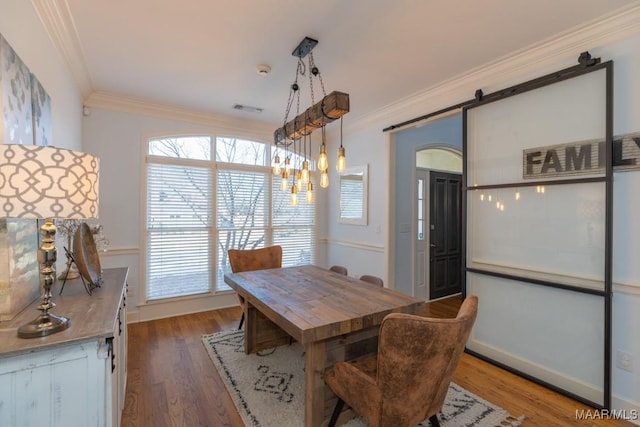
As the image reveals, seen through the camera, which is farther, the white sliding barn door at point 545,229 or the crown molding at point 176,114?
the crown molding at point 176,114

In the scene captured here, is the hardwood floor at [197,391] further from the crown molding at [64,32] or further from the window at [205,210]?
the crown molding at [64,32]

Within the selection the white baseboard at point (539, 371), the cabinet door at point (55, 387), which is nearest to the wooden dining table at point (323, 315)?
the cabinet door at point (55, 387)

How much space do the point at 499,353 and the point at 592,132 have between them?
6.58 ft

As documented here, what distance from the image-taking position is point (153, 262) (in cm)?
386

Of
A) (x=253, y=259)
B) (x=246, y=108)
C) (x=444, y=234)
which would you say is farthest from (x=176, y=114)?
(x=444, y=234)

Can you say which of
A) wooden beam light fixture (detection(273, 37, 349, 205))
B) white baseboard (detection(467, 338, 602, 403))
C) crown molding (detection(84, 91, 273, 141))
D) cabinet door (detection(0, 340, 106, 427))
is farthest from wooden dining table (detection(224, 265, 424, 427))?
crown molding (detection(84, 91, 273, 141))

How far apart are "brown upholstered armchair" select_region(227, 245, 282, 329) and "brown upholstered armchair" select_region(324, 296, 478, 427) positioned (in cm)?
207

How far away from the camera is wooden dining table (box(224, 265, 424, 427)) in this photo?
172 centimetres

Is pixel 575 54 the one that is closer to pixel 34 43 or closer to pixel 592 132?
pixel 592 132

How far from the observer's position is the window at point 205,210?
3.88 meters

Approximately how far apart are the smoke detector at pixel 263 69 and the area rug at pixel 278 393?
2.73 meters

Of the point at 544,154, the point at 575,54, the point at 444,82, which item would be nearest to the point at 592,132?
the point at 544,154

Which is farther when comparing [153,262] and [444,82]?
[153,262]

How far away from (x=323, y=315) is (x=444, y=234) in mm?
3769
